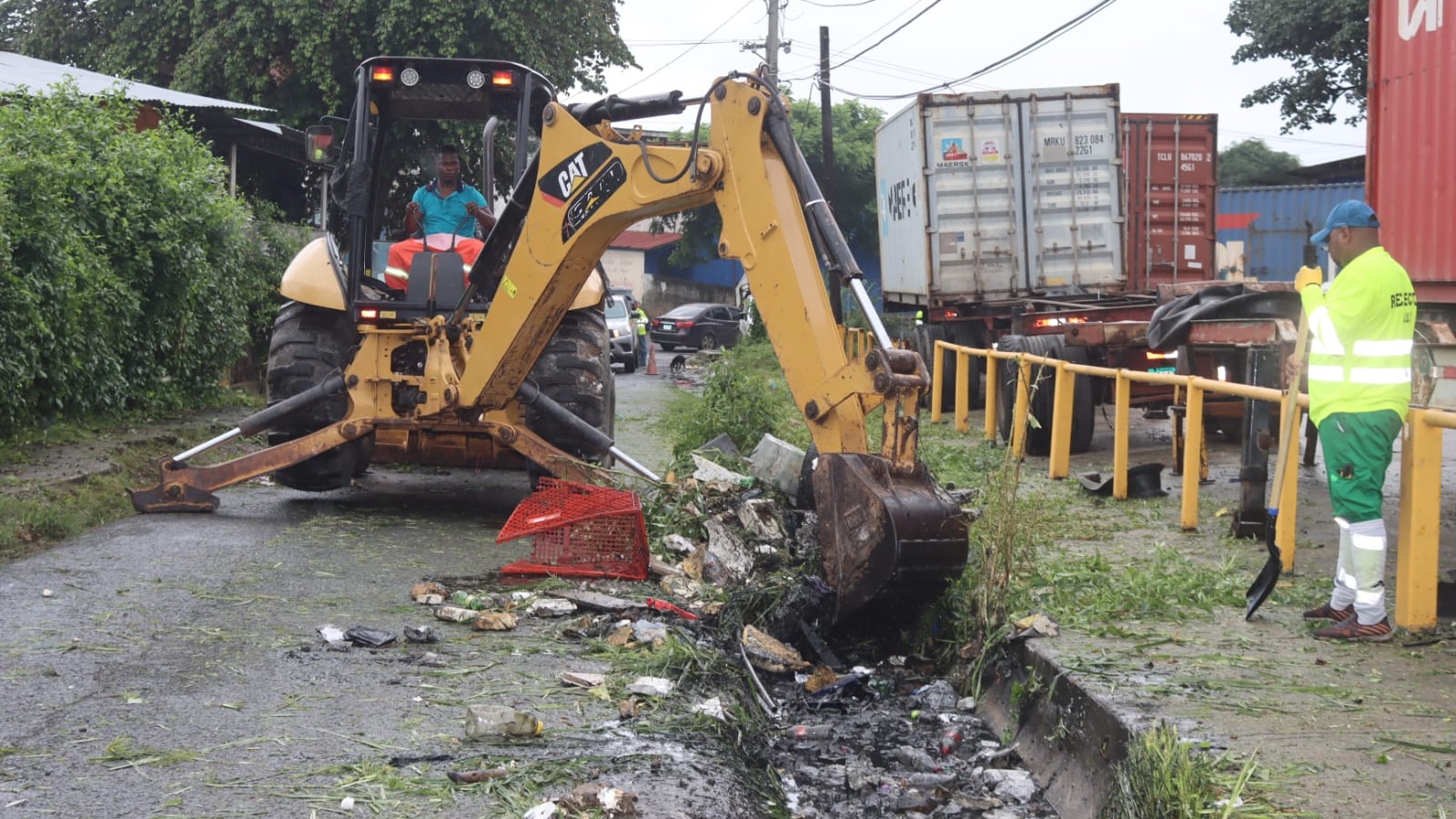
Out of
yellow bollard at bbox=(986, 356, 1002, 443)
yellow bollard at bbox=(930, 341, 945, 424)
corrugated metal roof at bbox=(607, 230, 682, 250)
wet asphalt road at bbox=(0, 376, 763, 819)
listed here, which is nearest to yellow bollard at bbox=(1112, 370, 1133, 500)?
yellow bollard at bbox=(986, 356, 1002, 443)

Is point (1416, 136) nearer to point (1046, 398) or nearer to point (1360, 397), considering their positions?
point (1046, 398)

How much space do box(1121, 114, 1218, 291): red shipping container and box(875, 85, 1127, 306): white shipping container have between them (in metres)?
2.02

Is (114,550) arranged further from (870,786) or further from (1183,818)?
(1183,818)

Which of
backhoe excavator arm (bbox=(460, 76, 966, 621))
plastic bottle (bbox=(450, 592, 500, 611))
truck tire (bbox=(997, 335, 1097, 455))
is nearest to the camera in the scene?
backhoe excavator arm (bbox=(460, 76, 966, 621))

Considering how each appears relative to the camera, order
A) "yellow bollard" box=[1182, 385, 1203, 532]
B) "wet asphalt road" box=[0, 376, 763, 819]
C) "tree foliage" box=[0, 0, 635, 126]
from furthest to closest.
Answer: "tree foliage" box=[0, 0, 635, 126] < "yellow bollard" box=[1182, 385, 1203, 532] < "wet asphalt road" box=[0, 376, 763, 819]

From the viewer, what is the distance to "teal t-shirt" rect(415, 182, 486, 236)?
8.86 meters

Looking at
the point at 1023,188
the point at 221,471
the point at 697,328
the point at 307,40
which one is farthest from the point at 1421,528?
the point at 697,328

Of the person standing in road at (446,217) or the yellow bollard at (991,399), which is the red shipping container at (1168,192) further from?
the person standing in road at (446,217)

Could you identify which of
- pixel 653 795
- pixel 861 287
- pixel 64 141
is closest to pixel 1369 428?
pixel 861 287

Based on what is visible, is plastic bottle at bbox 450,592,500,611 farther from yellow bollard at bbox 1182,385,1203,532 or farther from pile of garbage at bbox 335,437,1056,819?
yellow bollard at bbox 1182,385,1203,532

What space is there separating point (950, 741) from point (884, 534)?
0.84 metres

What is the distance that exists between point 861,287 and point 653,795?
248cm

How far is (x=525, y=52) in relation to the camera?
81.4 ft

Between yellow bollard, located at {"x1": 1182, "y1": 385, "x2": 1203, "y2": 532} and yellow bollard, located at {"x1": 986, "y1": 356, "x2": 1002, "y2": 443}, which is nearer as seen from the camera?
yellow bollard, located at {"x1": 1182, "y1": 385, "x2": 1203, "y2": 532}
